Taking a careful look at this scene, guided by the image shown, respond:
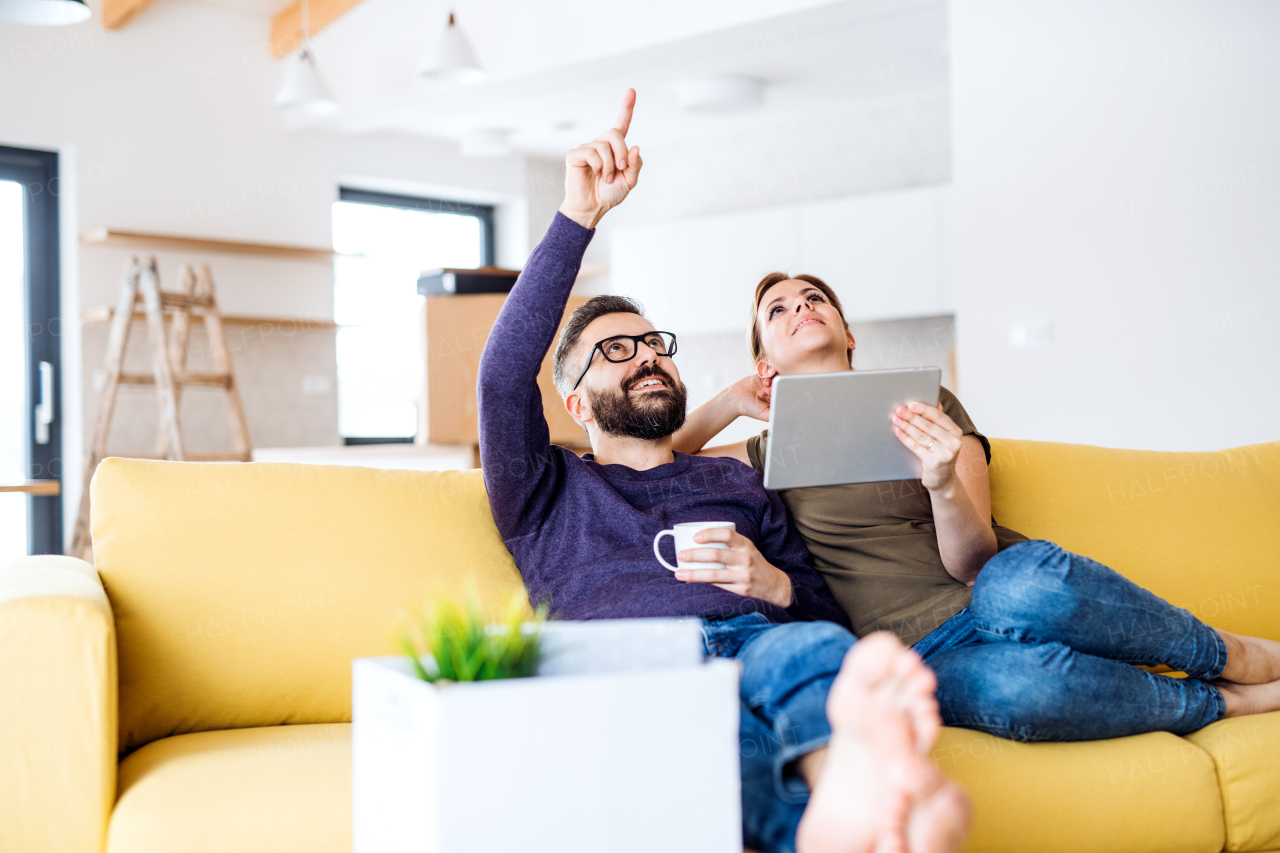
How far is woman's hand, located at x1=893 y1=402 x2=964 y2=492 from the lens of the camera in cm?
153

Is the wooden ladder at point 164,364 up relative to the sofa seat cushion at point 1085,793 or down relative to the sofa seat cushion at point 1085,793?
up

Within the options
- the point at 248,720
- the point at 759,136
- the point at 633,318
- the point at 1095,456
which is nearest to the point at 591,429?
the point at 633,318

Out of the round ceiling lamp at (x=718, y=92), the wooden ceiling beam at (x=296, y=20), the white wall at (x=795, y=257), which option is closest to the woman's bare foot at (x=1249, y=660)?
the white wall at (x=795, y=257)

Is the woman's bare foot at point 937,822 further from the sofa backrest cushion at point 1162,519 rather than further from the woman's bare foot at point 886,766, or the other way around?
the sofa backrest cushion at point 1162,519

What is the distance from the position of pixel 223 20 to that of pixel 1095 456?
221 inches

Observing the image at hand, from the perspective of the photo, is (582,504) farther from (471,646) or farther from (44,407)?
(44,407)

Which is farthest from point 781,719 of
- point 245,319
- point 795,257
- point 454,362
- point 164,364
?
point 245,319

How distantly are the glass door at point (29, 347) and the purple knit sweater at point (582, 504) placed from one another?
4.75m

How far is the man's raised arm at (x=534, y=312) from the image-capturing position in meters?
1.59

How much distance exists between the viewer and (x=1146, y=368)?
3627mm

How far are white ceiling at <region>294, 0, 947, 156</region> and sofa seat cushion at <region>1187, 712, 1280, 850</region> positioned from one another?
3337mm

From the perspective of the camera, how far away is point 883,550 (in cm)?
175

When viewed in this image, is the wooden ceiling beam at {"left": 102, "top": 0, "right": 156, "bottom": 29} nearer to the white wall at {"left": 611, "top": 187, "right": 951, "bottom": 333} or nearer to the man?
the white wall at {"left": 611, "top": 187, "right": 951, "bottom": 333}

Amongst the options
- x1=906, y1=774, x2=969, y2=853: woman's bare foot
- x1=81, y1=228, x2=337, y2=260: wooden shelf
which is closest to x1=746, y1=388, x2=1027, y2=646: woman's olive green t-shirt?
x1=906, y1=774, x2=969, y2=853: woman's bare foot
